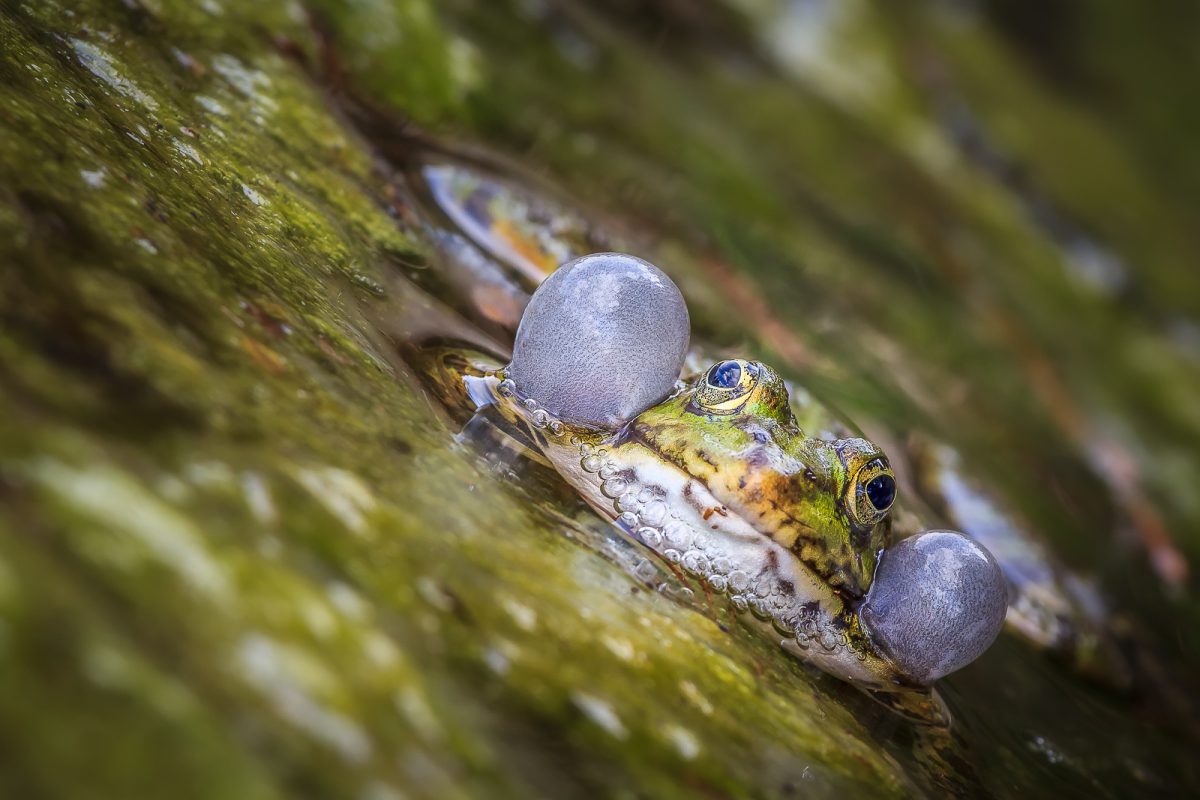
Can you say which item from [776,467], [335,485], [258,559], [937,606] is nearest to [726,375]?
[776,467]

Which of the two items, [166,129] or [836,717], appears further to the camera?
[166,129]

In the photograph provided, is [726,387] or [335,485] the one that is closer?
[335,485]

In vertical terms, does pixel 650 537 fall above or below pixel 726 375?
below

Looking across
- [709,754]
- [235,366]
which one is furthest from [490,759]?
[235,366]

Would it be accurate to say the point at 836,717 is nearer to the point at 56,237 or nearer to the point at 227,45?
the point at 56,237

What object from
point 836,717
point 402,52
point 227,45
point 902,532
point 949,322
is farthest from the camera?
point 949,322

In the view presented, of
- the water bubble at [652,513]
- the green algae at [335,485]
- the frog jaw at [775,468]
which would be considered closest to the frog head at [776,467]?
the frog jaw at [775,468]

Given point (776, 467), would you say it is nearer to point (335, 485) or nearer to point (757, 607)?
point (757, 607)

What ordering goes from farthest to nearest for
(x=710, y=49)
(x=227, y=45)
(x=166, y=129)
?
(x=710, y=49), (x=227, y=45), (x=166, y=129)
